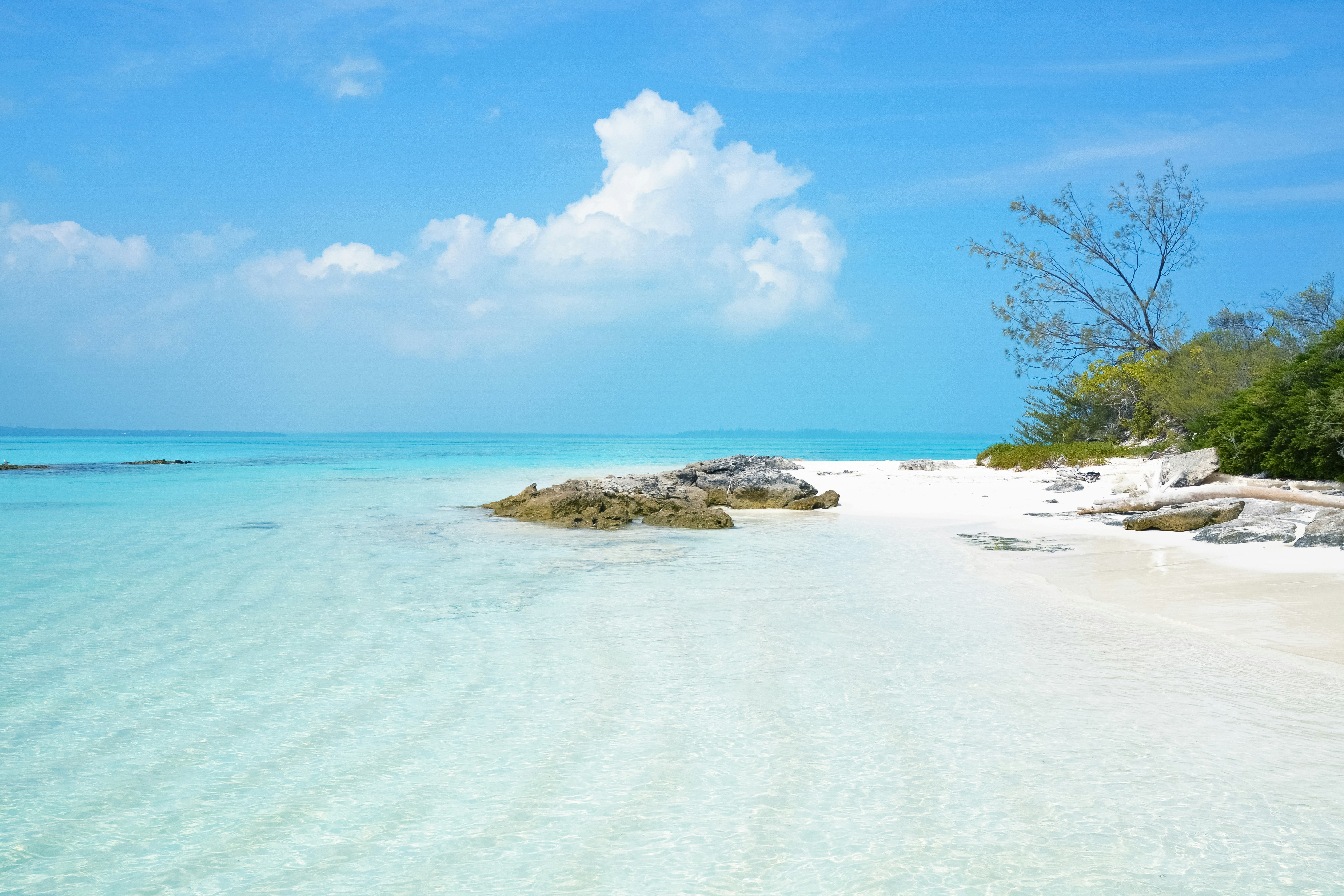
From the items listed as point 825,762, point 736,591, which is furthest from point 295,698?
point 736,591

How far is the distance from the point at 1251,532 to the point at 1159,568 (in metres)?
2.00

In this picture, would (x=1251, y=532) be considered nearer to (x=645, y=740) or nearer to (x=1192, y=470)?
(x=1192, y=470)

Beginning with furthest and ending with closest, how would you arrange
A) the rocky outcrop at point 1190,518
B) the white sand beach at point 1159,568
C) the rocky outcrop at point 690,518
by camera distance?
the rocky outcrop at point 690,518
the rocky outcrop at point 1190,518
the white sand beach at point 1159,568

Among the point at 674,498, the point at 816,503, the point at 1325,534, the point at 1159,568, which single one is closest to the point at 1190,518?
the point at 1325,534

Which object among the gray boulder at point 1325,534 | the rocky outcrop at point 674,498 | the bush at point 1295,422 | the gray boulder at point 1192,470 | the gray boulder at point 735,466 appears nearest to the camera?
the gray boulder at point 1325,534

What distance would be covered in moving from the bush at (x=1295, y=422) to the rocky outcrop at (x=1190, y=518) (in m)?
1.94

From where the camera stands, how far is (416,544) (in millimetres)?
11656

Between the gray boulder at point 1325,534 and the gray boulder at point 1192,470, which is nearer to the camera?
the gray boulder at point 1325,534

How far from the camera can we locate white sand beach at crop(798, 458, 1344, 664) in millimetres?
6289

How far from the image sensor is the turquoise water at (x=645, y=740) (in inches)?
117

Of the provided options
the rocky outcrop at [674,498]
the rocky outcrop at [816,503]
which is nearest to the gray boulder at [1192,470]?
the rocky outcrop at [816,503]

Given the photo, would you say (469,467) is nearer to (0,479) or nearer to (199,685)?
(0,479)

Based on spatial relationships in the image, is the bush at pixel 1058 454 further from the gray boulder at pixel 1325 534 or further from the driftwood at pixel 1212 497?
the gray boulder at pixel 1325 534

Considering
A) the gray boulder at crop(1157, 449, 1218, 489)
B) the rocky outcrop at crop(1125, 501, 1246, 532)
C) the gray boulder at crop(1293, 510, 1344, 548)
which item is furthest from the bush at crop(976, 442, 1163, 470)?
the gray boulder at crop(1293, 510, 1344, 548)
